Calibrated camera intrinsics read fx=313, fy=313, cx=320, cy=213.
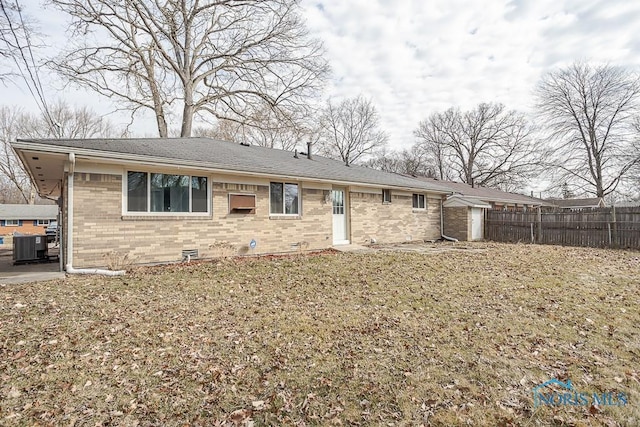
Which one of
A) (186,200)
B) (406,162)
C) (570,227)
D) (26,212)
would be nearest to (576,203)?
(406,162)

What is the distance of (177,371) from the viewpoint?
338cm

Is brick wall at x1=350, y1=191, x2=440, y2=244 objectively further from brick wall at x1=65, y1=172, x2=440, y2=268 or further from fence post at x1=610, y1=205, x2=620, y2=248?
fence post at x1=610, y1=205, x2=620, y2=248

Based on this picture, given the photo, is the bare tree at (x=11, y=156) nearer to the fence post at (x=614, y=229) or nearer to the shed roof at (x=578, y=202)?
the fence post at (x=614, y=229)

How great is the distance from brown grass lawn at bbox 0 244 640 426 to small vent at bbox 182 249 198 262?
1906 mm

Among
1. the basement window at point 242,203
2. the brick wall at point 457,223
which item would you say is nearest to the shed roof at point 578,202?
Answer: the brick wall at point 457,223

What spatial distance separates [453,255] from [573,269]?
3.23 m

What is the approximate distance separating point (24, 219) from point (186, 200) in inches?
1439

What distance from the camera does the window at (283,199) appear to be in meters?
10.7

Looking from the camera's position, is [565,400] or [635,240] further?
[635,240]

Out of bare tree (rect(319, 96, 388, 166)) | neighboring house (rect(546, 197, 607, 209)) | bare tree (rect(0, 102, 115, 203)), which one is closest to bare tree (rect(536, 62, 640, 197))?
neighboring house (rect(546, 197, 607, 209))

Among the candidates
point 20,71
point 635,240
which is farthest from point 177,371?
point 635,240

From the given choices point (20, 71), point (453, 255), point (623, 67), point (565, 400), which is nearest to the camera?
point (565, 400)

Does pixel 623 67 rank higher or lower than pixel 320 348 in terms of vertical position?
higher

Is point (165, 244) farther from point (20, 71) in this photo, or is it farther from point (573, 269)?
point (573, 269)
